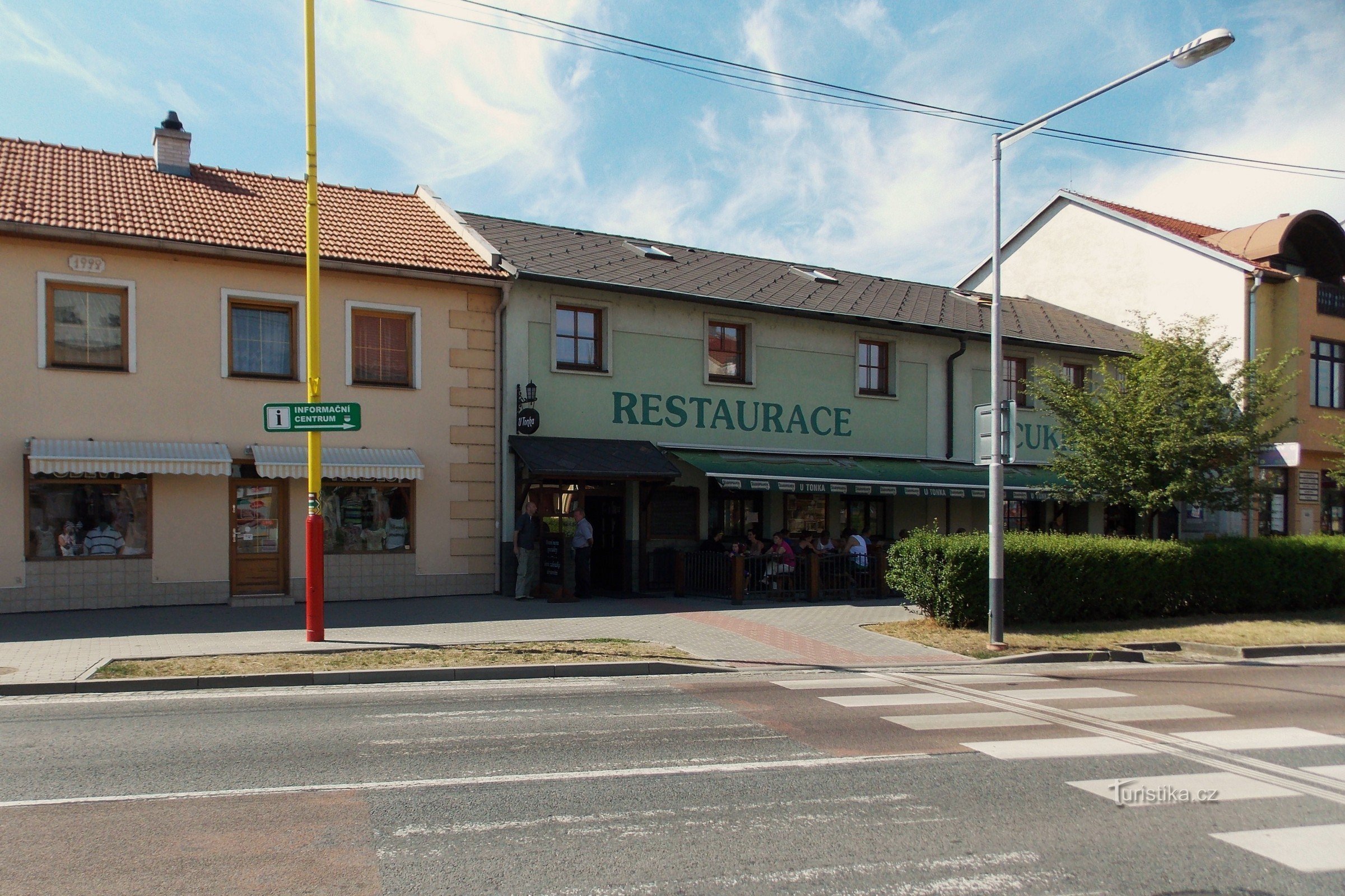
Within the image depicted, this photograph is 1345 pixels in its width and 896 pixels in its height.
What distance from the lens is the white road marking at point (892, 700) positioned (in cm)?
952

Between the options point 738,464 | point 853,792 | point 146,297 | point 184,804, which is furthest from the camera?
point 738,464

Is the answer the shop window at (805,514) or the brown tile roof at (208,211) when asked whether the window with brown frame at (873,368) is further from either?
the brown tile roof at (208,211)

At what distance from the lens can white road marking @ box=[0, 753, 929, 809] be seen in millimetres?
5945

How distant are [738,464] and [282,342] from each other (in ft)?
28.0

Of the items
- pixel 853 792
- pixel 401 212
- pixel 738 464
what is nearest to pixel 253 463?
pixel 401 212

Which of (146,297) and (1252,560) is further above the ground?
(146,297)

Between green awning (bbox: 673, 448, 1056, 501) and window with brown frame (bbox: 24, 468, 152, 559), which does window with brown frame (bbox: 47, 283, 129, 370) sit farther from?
green awning (bbox: 673, 448, 1056, 501)

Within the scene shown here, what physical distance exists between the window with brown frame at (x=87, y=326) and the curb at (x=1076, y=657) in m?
13.4

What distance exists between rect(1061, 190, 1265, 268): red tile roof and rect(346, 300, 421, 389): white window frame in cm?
2142

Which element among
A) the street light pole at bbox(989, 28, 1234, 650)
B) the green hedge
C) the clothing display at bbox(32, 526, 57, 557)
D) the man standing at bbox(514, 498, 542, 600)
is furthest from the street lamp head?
the clothing display at bbox(32, 526, 57, 557)

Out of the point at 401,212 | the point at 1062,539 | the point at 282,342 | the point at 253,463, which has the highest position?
the point at 401,212

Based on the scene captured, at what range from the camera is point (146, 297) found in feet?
50.5

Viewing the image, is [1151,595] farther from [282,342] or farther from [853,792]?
[282,342]

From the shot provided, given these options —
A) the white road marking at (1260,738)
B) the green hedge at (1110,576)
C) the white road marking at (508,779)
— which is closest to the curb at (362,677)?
the white road marking at (508,779)
